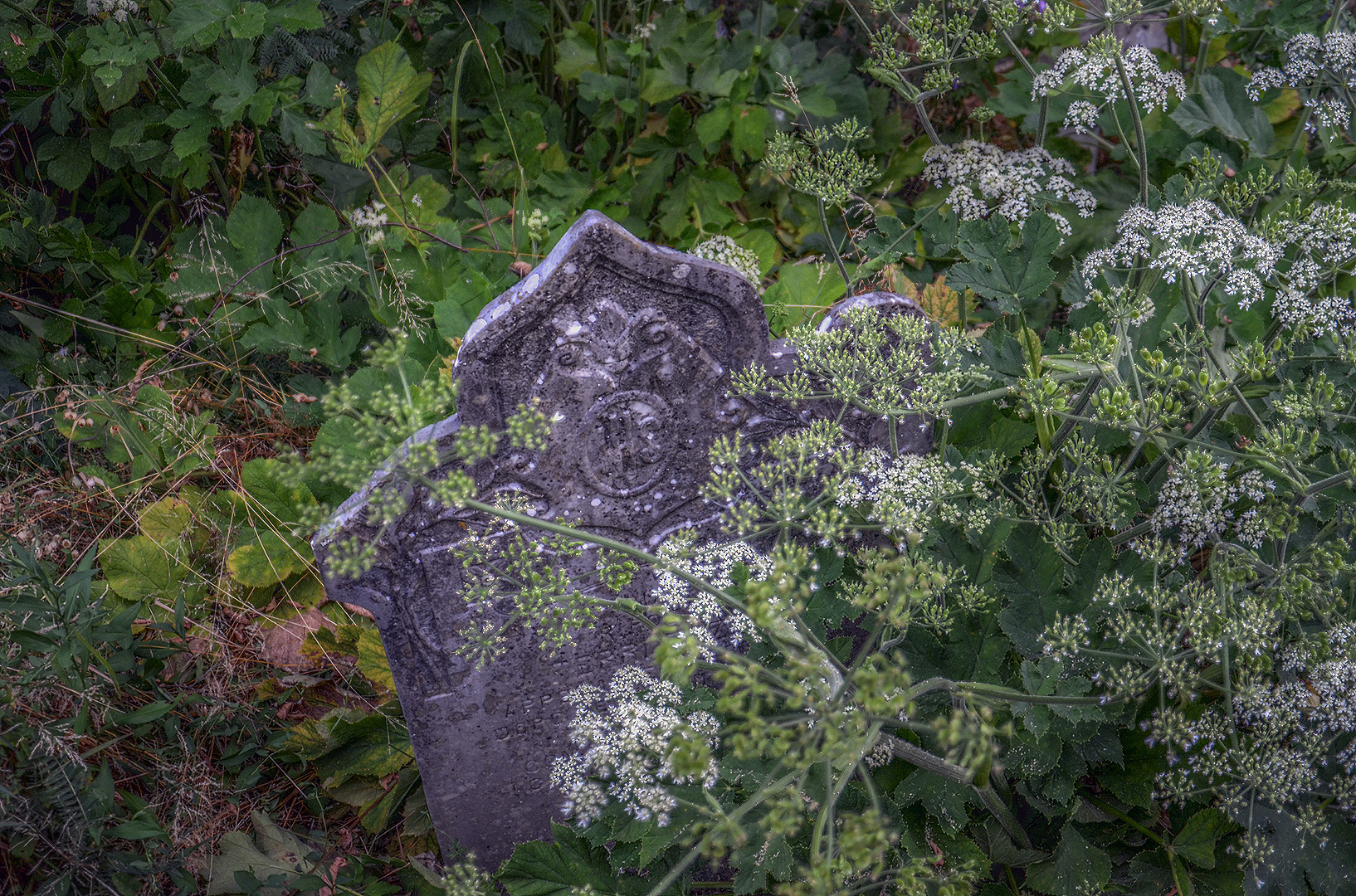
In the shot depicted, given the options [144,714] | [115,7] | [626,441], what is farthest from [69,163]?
[626,441]

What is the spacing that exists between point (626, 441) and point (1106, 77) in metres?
1.66

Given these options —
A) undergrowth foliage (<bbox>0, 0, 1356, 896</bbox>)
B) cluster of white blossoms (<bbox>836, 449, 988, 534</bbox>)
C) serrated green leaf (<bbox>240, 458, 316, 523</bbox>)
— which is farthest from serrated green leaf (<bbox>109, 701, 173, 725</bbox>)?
cluster of white blossoms (<bbox>836, 449, 988, 534</bbox>)

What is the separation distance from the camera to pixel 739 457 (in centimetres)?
206

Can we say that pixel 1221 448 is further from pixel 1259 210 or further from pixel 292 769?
pixel 292 769

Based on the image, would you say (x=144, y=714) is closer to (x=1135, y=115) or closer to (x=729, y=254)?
(x=729, y=254)

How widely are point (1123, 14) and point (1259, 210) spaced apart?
1.46 m

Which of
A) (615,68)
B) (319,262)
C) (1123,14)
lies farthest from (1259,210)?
(319,262)

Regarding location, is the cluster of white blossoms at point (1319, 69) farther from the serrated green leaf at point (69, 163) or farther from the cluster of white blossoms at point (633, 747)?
the serrated green leaf at point (69, 163)

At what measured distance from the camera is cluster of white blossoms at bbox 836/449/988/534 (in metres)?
1.82

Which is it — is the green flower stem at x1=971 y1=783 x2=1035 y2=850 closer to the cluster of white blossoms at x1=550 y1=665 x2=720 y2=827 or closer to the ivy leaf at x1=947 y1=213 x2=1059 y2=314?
the cluster of white blossoms at x1=550 y1=665 x2=720 y2=827

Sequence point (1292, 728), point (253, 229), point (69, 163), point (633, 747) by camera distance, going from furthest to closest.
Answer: point (69, 163), point (253, 229), point (1292, 728), point (633, 747)

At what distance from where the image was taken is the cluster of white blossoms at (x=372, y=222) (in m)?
2.79

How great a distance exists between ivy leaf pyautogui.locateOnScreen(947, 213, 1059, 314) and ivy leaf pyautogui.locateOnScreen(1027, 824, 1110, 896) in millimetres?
1373

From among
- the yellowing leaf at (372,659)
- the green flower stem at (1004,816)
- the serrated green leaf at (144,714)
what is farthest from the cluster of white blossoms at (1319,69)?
the serrated green leaf at (144,714)
